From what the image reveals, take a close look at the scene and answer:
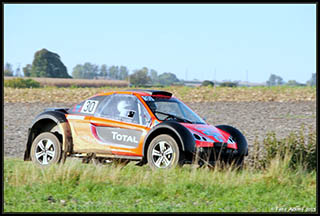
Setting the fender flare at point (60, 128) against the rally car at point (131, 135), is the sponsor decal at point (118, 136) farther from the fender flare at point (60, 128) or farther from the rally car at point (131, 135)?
the fender flare at point (60, 128)

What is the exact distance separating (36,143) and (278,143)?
5254 mm

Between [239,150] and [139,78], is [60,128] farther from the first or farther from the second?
[139,78]

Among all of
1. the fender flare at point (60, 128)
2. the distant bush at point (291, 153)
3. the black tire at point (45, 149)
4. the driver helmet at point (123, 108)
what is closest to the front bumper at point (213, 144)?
the distant bush at point (291, 153)

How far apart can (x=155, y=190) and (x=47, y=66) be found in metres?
87.9

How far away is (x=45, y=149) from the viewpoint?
1282 centimetres

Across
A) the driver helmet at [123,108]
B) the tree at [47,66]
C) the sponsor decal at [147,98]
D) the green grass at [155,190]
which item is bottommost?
the green grass at [155,190]

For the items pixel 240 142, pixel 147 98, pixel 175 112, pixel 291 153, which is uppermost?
pixel 147 98

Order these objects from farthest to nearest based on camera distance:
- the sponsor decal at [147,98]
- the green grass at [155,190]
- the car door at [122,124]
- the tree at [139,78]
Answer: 1. the tree at [139,78]
2. the sponsor decal at [147,98]
3. the car door at [122,124]
4. the green grass at [155,190]

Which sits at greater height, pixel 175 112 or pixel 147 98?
pixel 147 98

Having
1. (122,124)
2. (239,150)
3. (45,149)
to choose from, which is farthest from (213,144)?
(45,149)

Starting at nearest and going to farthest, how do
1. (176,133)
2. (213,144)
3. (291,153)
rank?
(176,133) → (213,144) → (291,153)

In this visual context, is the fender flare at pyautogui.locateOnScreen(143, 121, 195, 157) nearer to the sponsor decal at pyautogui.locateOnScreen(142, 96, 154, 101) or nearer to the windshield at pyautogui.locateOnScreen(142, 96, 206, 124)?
the windshield at pyautogui.locateOnScreen(142, 96, 206, 124)

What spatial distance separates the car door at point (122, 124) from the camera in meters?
11.8

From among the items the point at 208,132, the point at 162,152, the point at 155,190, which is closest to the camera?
the point at 155,190
